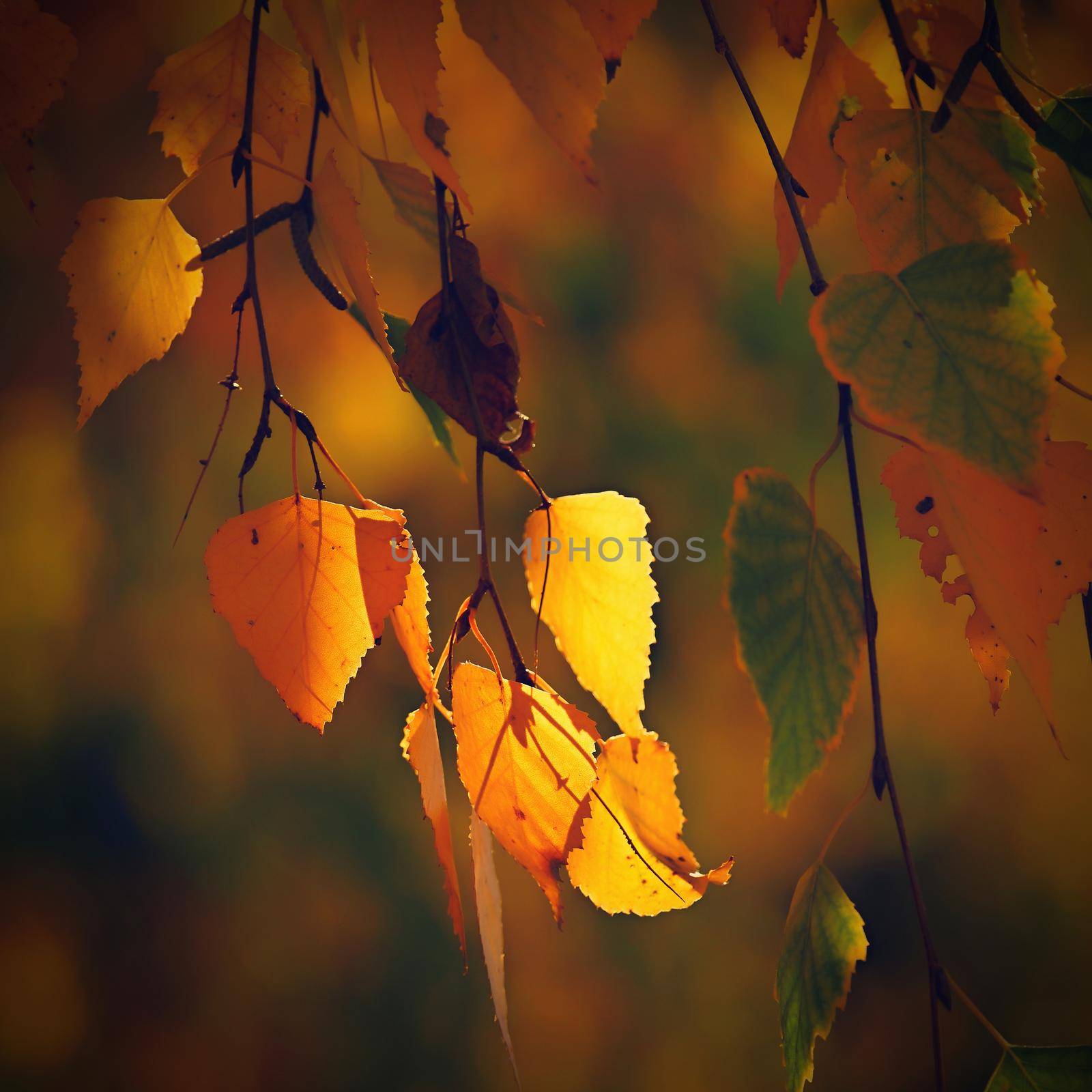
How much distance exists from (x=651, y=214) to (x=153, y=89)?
963 mm

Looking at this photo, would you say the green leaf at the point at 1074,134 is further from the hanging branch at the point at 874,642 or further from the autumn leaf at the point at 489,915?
the autumn leaf at the point at 489,915

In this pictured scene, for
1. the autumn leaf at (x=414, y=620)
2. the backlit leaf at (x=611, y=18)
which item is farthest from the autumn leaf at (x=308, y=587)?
the backlit leaf at (x=611, y=18)

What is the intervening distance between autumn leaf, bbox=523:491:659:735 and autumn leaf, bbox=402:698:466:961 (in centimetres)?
4

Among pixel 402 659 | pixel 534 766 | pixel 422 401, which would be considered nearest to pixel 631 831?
pixel 534 766

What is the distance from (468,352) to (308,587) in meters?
0.07

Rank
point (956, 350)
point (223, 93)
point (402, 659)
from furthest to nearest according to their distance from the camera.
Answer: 1. point (402, 659)
2. point (223, 93)
3. point (956, 350)

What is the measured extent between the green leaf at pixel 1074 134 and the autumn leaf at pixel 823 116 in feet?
0.13

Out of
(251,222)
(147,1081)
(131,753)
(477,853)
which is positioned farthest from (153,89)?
(147,1081)

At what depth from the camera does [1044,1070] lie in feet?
0.61

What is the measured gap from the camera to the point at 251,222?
7.6 inches

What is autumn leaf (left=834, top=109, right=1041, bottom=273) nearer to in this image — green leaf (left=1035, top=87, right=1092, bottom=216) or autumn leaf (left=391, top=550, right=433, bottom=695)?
green leaf (left=1035, top=87, right=1092, bottom=216)

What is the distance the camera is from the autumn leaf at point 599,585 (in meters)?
0.21

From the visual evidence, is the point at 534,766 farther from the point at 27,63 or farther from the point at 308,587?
the point at 27,63

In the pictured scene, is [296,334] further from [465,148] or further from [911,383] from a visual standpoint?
[911,383]
